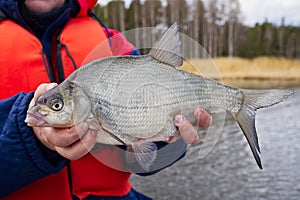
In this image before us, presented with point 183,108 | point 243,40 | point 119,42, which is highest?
point 119,42

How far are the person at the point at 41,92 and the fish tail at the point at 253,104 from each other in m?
0.22

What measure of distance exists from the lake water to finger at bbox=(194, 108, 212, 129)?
467cm

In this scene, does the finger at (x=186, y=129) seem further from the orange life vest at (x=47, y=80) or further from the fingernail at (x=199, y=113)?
the orange life vest at (x=47, y=80)

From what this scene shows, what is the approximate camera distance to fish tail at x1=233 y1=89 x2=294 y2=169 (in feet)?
6.61

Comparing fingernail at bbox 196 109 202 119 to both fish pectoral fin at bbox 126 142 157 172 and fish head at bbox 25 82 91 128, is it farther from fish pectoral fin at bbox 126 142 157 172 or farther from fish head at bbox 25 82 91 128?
fish head at bbox 25 82 91 128

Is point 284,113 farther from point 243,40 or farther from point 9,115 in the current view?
point 243,40

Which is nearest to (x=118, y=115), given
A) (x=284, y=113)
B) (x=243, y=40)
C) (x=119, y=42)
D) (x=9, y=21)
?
(x=119, y=42)

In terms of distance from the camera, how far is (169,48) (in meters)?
2.04

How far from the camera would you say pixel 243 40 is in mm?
31641

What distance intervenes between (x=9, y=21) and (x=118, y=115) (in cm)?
141

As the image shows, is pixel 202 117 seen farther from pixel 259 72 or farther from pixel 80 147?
pixel 259 72

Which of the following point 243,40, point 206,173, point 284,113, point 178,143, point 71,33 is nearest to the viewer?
point 178,143

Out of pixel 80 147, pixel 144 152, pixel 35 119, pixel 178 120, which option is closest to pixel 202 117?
pixel 178 120

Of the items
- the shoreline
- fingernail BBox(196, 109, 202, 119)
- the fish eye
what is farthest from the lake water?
the fish eye
